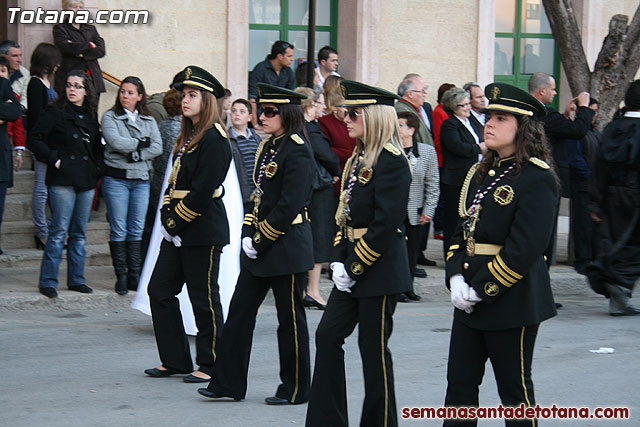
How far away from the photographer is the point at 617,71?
11805 mm

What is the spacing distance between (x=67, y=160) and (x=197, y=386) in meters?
3.27

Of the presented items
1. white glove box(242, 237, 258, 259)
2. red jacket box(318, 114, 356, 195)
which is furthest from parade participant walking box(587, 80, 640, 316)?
white glove box(242, 237, 258, 259)

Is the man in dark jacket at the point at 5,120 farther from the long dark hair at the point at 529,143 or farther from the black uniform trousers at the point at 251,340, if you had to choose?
the long dark hair at the point at 529,143

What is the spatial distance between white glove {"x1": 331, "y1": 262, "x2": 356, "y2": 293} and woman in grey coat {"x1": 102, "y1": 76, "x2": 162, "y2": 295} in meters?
4.42

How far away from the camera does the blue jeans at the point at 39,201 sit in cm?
1020

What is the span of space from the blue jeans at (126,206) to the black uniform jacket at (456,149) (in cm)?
329

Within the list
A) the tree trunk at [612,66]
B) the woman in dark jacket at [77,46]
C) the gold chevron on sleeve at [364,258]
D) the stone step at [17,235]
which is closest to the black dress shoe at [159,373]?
the gold chevron on sleeve at [364,258]

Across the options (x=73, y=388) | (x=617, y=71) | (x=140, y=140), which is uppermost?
(x=617, y=71)

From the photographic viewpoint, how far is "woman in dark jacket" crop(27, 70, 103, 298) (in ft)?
30.2

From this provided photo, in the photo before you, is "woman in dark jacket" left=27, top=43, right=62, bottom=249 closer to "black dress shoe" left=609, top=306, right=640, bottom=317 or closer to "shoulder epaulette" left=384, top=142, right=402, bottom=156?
"black dress shoe" left=609, top=306, right=640, bottom=317

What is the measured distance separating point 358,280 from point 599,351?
10.8ft

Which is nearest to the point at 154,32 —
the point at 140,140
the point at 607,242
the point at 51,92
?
the point at 51,92

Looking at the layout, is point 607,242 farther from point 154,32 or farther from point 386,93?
point 154,32

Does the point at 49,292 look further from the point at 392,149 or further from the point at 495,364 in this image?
the point at 495,364
